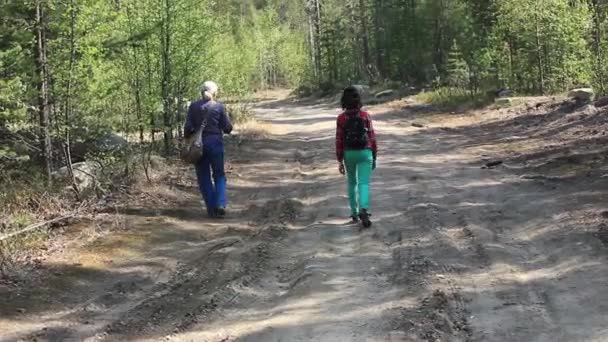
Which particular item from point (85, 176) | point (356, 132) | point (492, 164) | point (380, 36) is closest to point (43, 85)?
point (85, 176)

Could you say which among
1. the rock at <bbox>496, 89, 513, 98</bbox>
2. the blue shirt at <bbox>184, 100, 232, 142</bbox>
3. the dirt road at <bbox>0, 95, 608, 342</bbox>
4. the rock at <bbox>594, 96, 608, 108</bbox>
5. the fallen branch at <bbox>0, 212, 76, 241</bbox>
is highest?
the blue shirt at <bbox>184, 100, 232, 142</bbox>

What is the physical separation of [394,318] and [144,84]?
10.7 meters

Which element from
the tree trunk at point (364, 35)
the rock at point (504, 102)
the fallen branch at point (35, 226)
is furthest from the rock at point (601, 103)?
the tree trunk at point (364, 35)

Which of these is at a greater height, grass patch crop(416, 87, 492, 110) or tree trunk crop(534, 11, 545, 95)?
tree trunk crop(534, 11, 545, 95)

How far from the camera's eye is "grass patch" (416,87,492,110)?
25062mm

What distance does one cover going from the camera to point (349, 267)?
6.64 meters

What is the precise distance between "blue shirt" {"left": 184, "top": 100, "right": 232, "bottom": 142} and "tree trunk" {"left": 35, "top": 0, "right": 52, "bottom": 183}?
104 inches

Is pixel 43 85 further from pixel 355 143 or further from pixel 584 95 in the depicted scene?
pixel 584 95

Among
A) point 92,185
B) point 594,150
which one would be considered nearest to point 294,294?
point 92,185

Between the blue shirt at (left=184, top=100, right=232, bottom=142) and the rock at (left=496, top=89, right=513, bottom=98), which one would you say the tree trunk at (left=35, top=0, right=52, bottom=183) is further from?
the rock at (left=496, top=89, right=513, bottom=98)

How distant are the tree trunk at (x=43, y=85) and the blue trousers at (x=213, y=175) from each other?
2.92m

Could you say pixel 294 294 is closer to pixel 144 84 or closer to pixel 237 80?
pixel 144 84

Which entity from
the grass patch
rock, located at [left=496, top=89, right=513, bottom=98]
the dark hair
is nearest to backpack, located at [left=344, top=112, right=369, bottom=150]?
the dark hair

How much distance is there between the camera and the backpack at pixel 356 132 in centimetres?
861
